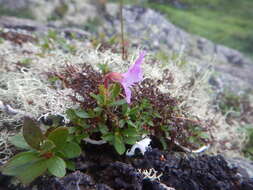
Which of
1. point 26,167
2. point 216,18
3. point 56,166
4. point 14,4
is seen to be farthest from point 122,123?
point 216,18

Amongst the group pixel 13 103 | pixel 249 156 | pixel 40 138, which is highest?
pixel 40 138

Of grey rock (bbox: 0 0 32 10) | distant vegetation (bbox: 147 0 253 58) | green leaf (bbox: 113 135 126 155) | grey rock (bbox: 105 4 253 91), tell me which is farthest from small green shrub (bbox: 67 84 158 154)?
distant vegetation (bbox: 147 0 253 58)

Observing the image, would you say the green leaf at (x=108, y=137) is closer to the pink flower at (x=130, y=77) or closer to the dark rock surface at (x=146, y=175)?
the dark rock surface at (x=146, y=175)

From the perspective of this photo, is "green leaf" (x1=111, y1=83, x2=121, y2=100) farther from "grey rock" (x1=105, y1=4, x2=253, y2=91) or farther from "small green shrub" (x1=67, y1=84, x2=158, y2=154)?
"grey rock" (x1=105, y1=4, x2=253, y2=91)

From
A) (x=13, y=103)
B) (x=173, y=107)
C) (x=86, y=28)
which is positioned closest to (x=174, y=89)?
(x=173, y=107)

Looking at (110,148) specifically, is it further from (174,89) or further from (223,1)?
(223,1)

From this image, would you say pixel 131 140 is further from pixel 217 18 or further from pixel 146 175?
pixel 217 18
